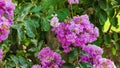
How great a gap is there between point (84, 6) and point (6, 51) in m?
0.76

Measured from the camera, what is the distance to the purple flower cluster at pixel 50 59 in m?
2.11

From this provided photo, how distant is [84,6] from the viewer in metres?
2.93

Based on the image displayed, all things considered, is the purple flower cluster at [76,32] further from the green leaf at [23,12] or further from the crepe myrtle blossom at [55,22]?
the green leaf at [23,12]

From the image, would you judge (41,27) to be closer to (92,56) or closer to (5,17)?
(92,56)

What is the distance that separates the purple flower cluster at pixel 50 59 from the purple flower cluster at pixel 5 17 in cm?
36

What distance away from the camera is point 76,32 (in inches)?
78.0

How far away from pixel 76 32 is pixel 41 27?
1.23 feet

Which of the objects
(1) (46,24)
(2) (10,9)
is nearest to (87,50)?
(1) (46,24)

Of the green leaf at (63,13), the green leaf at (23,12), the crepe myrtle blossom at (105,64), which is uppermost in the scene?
the green leaf at (23,12)

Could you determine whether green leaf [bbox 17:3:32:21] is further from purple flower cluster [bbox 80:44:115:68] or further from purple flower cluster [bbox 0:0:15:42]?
purple flower cluster [bbox 80:44:115:68]

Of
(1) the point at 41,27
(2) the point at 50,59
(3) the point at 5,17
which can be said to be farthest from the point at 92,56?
(3) the point at 5,17

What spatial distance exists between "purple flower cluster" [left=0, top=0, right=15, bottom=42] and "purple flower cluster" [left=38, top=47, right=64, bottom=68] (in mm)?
363

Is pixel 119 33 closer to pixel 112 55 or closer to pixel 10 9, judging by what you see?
pixel 112 55

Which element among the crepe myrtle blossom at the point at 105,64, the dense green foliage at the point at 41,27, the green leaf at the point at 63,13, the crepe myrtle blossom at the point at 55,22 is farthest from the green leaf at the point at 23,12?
the crepe myrtle blossom at the point at 105,64
